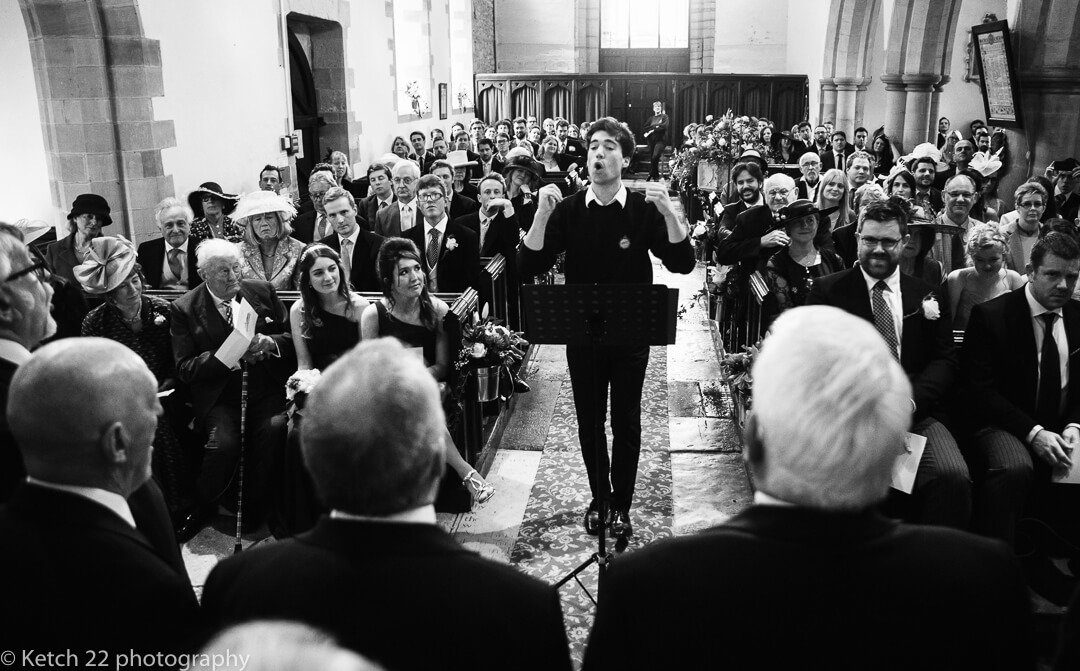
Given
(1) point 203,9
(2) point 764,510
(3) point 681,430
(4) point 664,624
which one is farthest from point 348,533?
(1) point 203,9

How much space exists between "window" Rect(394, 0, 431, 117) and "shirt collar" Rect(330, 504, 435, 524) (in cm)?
1503

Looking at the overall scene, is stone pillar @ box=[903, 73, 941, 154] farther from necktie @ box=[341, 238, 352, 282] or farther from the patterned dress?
the patterned dress

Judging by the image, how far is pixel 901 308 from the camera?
12.3 ft

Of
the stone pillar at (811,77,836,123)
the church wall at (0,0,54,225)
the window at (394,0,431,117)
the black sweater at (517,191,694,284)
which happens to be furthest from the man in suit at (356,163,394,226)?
the stone pillar at (811,77,836,123)

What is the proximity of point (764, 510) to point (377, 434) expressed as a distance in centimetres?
60

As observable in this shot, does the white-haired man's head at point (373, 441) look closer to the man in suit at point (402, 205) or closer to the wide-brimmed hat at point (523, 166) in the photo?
the man in suit at point (402, 205)

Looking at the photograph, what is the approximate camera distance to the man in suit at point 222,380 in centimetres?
429

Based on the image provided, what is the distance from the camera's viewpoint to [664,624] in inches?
53.8

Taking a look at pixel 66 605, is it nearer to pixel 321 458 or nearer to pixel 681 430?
pixel 321 458

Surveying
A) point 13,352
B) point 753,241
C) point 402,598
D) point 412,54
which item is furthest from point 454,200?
point 412,54

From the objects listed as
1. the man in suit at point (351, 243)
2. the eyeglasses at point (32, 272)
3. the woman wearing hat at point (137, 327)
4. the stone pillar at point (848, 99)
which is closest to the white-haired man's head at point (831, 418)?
the eyeglasses at point (32, 272)

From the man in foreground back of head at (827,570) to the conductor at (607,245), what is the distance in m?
2.55

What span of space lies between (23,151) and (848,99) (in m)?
14.6

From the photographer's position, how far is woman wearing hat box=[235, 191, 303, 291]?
542cm
